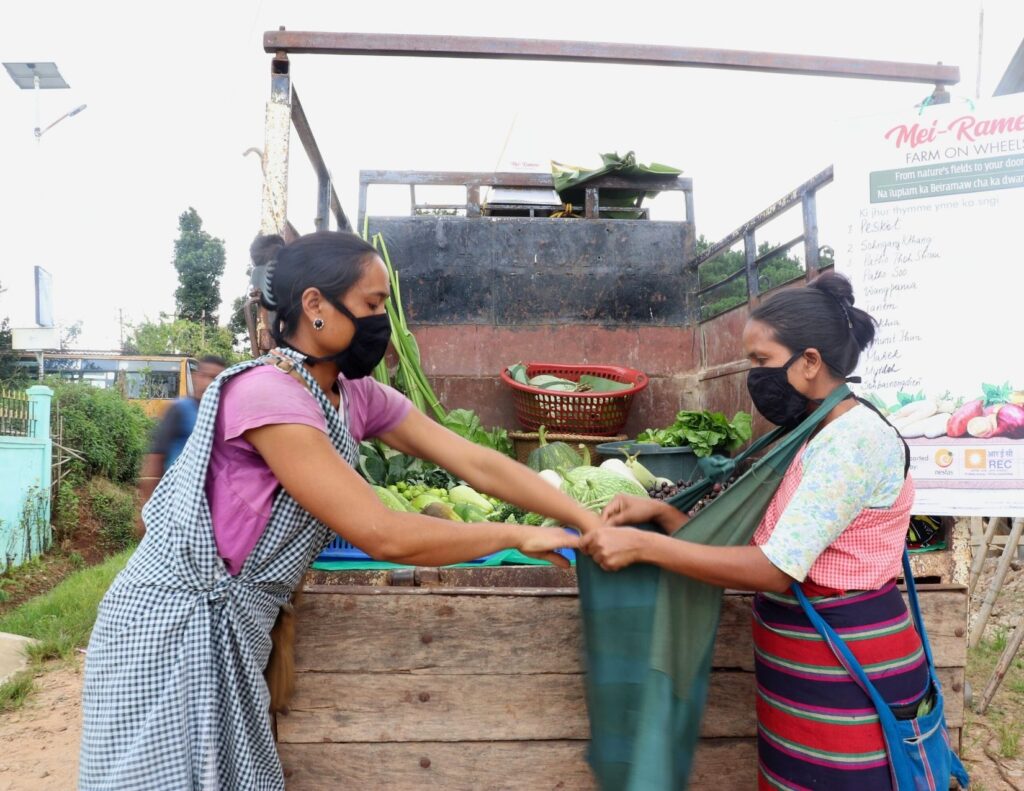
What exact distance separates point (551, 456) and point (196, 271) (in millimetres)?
30909

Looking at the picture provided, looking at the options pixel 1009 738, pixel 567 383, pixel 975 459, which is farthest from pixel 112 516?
pixel 975 459

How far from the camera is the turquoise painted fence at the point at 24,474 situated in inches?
371

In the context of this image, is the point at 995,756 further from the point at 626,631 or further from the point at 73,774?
the point at 73,774

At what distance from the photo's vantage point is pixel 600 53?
120 inches

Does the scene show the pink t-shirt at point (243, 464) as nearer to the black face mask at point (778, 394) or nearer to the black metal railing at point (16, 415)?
the black face mask at point (778, 394)

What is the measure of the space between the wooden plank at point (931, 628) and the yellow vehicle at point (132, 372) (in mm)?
16816

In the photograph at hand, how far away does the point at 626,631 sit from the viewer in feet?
6.32

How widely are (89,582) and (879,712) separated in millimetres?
8605

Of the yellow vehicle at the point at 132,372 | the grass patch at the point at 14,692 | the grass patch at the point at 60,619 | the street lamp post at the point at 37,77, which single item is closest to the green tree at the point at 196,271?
the yellow vehicle at the point at 132,372

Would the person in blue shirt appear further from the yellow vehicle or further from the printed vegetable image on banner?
the yellow vehicle

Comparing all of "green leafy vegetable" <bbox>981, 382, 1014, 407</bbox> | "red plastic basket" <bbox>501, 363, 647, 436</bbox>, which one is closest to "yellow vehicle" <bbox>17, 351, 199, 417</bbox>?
"red plastic basket" <bbox>501, 363, 647, 436</bbox>

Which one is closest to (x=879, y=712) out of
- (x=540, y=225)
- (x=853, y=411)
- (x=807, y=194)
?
(x=853, y=411)

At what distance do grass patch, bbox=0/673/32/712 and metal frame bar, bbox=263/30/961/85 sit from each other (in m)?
4.43

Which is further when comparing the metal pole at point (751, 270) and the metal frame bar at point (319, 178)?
the metal pole at point (751, 270)
